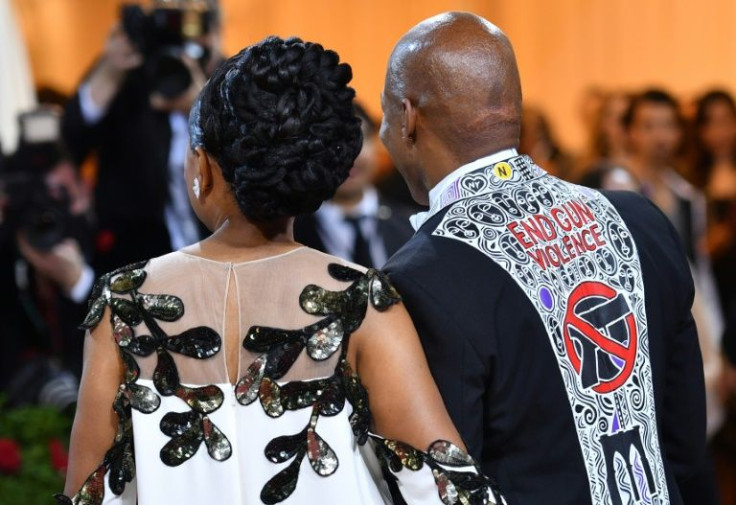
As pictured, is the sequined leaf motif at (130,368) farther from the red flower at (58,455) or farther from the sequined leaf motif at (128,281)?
the red flower at (58,455)

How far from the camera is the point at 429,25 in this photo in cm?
203

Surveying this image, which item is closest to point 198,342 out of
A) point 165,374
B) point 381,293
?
point 165,374

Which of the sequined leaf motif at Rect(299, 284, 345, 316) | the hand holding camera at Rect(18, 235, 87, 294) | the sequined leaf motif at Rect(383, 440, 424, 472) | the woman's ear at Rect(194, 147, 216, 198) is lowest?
the hand holding camera at Rect(18, 235, 87, 294)

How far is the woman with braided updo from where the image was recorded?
1777 mm

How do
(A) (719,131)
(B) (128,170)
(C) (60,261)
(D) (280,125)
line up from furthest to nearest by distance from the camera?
1. (A) (719,131)
2. (B) (128,170)
3. (C) (60,261)
4. (D) (280,125)

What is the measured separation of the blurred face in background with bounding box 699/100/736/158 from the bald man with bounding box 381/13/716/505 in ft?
11.9

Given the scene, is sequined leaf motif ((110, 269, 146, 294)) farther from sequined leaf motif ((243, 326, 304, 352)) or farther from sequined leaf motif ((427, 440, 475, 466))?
sequined leaf motif ((427, 440, 475, 466))

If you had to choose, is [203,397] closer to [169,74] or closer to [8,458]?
[8,458]

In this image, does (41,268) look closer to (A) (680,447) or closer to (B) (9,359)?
(B) (9,359)

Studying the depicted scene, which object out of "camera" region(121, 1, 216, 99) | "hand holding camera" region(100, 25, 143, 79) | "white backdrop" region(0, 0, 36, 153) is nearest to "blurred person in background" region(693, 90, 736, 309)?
"camera" region(121, 1, 216, 99)

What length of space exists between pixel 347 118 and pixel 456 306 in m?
0.34

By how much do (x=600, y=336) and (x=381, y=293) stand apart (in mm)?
401

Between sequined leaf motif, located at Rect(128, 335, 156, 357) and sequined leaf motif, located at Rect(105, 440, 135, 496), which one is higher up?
sequined leaf motif, located at Rect(128, 335, 156, 357)

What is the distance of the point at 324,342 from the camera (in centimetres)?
179
